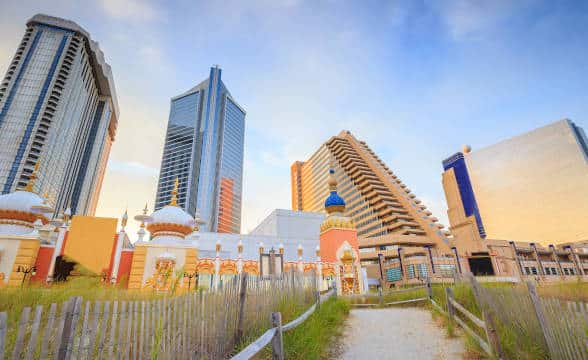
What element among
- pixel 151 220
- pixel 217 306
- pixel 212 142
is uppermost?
pixel 212 142

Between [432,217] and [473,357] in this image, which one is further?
[432,217]

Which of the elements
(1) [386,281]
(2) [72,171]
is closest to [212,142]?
(2) [72,171]

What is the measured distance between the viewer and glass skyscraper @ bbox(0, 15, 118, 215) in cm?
5378

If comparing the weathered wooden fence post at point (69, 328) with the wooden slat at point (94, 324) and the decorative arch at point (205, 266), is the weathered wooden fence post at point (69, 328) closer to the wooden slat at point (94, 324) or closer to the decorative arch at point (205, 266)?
the wooden slat at point (94, 324)

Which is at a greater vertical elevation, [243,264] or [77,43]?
[77,43]

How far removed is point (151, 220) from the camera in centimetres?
1472

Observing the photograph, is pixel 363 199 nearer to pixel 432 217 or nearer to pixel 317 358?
pixel 432 217

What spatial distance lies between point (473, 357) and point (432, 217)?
2860 inches

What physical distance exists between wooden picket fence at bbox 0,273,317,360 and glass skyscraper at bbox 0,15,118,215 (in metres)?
56.1

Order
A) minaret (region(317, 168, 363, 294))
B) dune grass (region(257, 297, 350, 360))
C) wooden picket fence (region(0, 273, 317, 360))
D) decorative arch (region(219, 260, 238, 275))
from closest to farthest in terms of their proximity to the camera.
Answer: wooden picket fence (region(0, 273, 317, 360)) < dune grass (region(257, 297, 350, 360)) < decorative arch (region(219, 260, 238, 275)) < minaret (region(317, 168, 363, 294))

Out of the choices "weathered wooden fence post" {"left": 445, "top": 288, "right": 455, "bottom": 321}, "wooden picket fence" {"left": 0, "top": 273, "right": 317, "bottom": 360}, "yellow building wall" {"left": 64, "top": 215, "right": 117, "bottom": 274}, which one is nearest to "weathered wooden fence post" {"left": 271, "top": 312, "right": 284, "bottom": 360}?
"wooden picket fence" {"left": 0, "top": 273, "right": 317, "bottom": 360}

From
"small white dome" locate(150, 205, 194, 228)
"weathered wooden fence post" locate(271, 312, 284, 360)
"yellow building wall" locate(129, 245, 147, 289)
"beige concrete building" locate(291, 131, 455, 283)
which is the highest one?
"beige concrete building" locate(291, 131, 455, 283)

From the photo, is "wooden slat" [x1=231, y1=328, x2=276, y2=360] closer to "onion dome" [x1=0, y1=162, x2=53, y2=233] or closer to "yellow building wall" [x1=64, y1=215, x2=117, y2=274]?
"yellow building wall" [x1=64, y1=215, x2=117, y2=274]

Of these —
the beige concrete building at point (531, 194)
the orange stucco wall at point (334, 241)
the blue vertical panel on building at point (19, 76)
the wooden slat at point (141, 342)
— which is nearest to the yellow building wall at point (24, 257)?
the wooden slat at point (141, 342)
